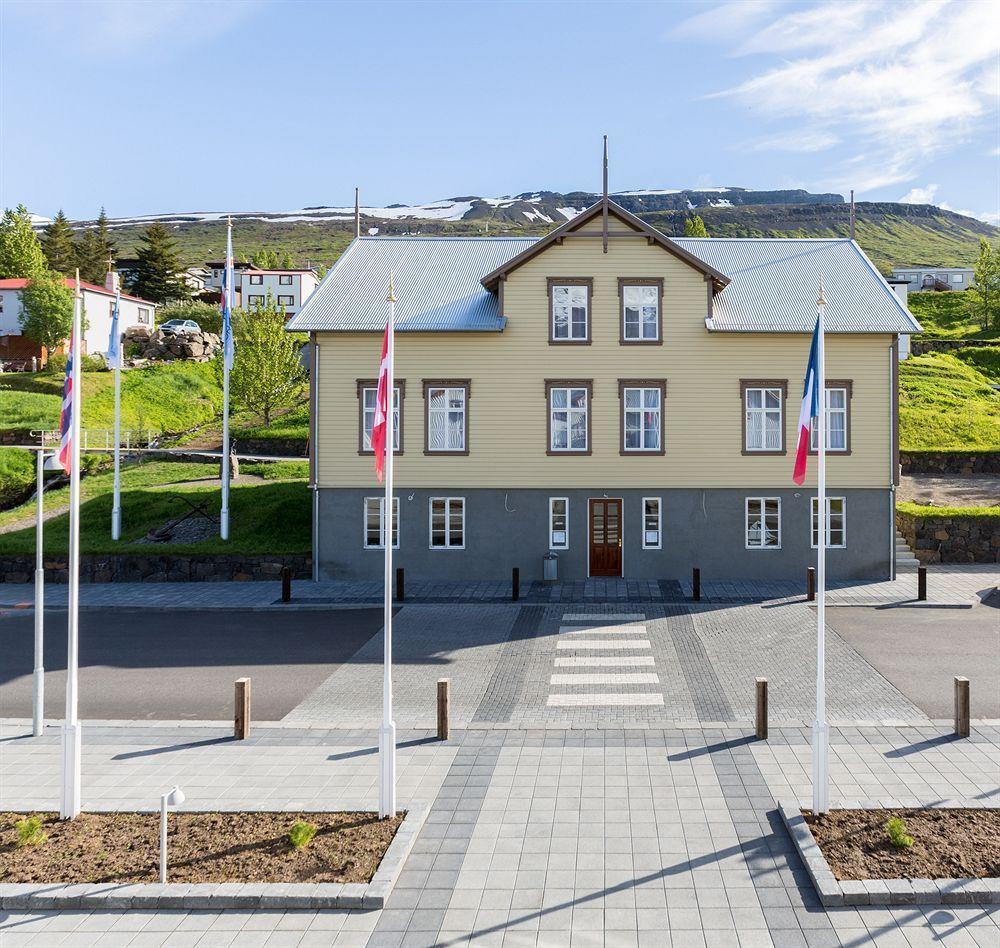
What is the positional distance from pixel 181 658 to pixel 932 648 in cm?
1673

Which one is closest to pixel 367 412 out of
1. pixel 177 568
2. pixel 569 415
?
pixel 569 415

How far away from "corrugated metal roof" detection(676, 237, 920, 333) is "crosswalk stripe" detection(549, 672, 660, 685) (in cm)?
1355

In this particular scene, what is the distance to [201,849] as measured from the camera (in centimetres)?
975

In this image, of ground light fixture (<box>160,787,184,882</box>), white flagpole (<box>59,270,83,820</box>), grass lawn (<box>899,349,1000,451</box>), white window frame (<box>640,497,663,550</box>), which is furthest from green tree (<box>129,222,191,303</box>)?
ground light fixture (<box>160,787,184,882</box>)

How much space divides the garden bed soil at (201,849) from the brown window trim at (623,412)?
18.6 metres

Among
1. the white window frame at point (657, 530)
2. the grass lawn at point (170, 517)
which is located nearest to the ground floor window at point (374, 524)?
the grass lawn at point (170, 517)

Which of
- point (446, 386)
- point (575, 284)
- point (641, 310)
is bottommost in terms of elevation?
point (446, 386)

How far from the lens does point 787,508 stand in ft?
90.3

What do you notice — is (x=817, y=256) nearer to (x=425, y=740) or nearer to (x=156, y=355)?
(x=425, y=740)

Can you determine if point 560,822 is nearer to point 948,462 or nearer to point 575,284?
point 575,284

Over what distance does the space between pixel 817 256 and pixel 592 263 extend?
31.4 feet

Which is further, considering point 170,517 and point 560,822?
point 170,517

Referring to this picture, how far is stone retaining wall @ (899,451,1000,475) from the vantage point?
40188mm

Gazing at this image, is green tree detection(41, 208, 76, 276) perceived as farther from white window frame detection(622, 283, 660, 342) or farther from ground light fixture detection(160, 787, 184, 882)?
ground light fixture detection(160, 787, 184, 882)
